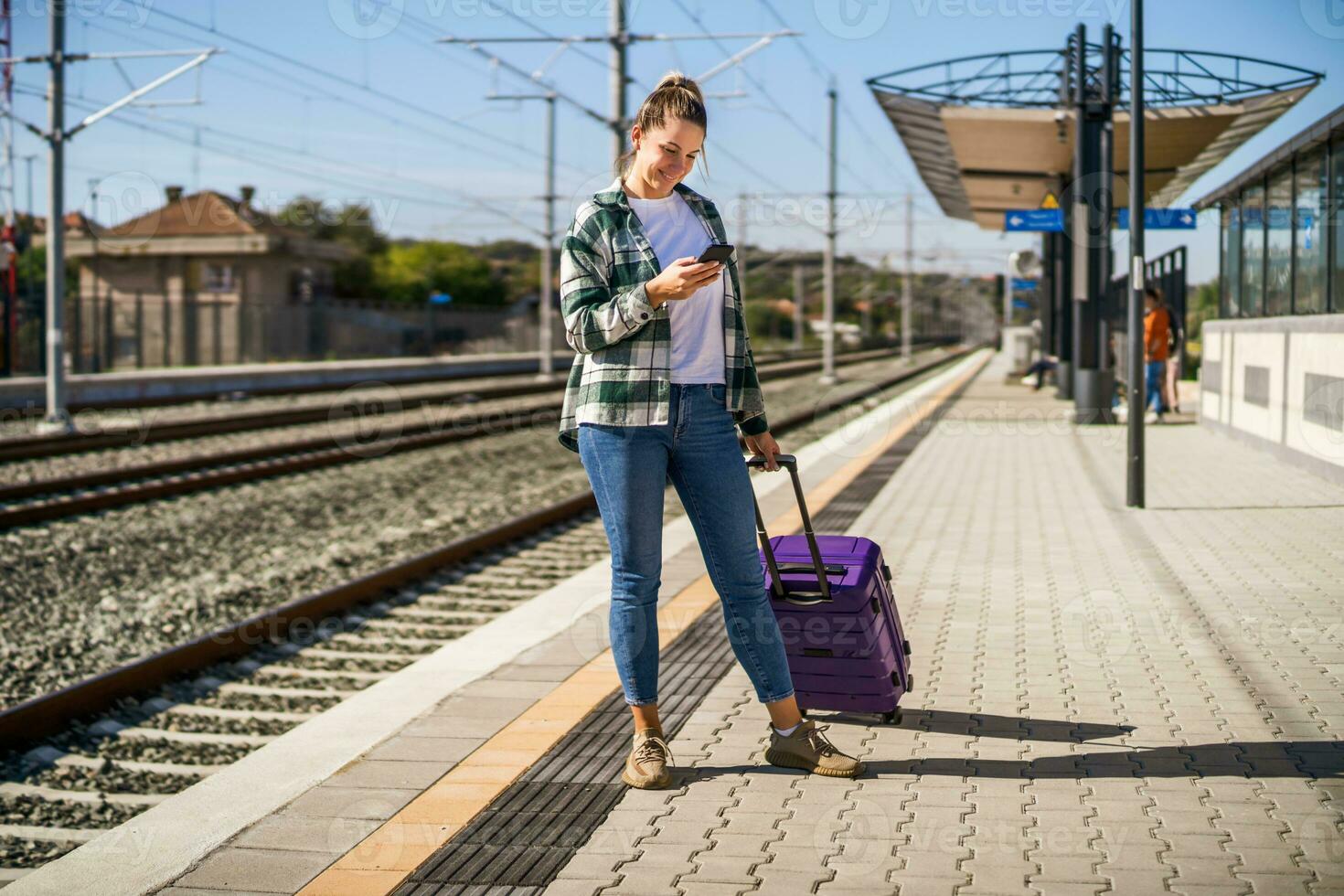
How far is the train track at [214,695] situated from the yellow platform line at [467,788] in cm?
141

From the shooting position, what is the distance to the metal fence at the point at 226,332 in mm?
31391

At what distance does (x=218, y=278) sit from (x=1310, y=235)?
152 ft

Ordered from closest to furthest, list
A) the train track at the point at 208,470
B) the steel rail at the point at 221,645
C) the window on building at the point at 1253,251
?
the steel rail at the point at 221,645, the train track at the point at 208,470, the window on building at the point at 1253,251

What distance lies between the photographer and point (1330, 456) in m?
11.1

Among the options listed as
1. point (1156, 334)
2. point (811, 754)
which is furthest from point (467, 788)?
point (1156, 334)

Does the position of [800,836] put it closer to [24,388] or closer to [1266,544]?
[1266,544]

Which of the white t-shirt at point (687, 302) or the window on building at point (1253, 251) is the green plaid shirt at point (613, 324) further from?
the window on building at point (1253, 251)

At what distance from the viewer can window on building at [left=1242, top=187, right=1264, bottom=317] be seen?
46.8ft

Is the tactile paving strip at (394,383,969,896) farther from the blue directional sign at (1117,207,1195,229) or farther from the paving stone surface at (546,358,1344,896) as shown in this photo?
the blue directional sign at (1117,207,1195,229)

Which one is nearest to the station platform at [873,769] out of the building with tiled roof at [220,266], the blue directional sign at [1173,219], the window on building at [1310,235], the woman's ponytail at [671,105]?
the woman's ponytail at [671,105]

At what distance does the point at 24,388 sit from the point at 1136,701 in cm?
2320

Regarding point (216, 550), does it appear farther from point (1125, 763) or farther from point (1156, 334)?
point (1156, 334)

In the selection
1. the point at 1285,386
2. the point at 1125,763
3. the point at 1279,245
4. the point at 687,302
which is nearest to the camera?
the point at 687,302

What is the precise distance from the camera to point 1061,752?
430 centimetres
